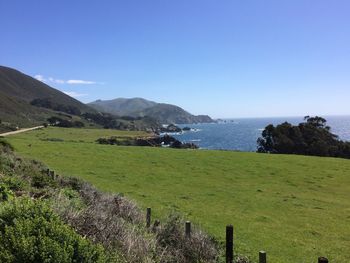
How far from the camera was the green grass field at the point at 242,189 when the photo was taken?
16914mm

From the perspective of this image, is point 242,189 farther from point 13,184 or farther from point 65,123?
point 65,123

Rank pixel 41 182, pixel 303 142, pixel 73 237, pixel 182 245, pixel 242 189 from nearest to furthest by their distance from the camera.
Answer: pixel 73 237, pixel 182 245, pixel 41 182, pixel 242 189, pixel 303 142

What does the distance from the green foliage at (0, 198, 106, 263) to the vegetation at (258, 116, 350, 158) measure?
72.2 meters

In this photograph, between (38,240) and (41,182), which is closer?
(38,240)

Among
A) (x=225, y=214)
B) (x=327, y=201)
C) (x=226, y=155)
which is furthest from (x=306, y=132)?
(x=225, y=214)

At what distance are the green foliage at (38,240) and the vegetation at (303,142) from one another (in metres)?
72.2

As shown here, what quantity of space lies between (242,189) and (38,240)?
24048 mm

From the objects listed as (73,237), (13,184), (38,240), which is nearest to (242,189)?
(13,184)

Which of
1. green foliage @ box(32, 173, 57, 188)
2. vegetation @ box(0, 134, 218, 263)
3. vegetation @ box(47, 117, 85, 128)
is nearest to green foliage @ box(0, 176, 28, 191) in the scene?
vegetation @ box(0, 134, 218, 263)

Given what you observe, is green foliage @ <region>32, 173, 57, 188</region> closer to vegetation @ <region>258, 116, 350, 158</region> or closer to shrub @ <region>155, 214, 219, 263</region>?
shrub @ <region>155, 214, 219, 263</region>

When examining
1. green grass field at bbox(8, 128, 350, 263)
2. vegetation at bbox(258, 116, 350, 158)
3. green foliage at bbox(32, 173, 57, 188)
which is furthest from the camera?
vegetation at bbox(258, 116, 350, 158)

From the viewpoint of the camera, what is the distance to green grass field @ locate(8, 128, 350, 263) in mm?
16914

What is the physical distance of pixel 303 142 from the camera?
3031 inches

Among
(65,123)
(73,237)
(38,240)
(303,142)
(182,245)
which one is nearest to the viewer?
(38,240)
